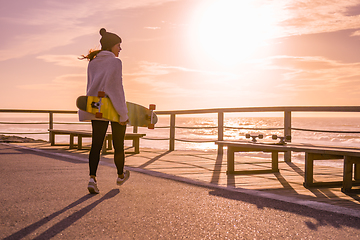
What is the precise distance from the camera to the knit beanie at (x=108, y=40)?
10.9 feet

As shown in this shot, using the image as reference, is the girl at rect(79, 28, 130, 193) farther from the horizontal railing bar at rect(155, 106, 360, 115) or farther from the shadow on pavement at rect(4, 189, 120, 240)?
the horizontal railing bar at rect(155, 106, 360, 115)

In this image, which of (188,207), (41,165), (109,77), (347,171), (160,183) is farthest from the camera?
(41,165)

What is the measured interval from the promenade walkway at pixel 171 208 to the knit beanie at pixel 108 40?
1394 millimetres

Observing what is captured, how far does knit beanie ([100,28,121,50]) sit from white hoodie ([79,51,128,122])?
0.12 meters

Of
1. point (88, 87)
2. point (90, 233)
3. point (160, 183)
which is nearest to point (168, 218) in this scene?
point (90, 233)

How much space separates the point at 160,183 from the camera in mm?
3645

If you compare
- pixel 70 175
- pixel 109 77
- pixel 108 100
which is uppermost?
pixel 109 77

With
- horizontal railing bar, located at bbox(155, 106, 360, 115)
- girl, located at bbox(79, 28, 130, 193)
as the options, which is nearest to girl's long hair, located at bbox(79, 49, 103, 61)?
girl, located at bbox(79, 28, 130, 193)

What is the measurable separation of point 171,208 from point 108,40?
1.72 m

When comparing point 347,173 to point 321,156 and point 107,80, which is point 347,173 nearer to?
point 321,156

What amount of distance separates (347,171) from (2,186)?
3.43m

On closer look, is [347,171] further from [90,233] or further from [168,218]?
[90,233]

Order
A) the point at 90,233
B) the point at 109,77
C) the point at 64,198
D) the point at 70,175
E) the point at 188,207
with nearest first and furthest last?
the point at 90,233 < the point at 188,207 < the point at 64,198 < the point at 109,77 < the point at 70,175

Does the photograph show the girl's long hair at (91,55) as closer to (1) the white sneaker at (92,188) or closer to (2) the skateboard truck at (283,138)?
(1) the white sneaker at (92,188)
